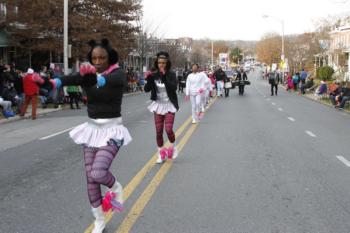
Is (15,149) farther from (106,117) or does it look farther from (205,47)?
(205,47)

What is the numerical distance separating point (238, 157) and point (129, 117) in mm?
9987

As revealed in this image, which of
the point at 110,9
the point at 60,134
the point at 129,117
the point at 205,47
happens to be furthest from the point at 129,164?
the point at 205,47

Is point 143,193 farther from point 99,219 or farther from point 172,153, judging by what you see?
point 172,153

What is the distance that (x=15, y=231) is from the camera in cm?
546

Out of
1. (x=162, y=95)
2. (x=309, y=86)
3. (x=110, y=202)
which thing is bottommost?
(x=110, y=202)

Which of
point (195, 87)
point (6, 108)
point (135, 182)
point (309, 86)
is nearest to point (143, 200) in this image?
point (135, 182)

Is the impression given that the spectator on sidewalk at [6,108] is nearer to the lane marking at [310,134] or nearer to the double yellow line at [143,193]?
the double yellow line at [143,193]

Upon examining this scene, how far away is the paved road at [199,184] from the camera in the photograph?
18.9 feet

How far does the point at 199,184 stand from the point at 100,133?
106 inches

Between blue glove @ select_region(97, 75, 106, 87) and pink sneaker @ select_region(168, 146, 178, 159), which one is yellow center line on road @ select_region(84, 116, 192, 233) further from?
blue glove @ select_region(97, 75, 106, 87)

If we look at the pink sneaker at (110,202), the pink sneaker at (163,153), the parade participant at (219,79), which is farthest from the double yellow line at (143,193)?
the parade participant at (219,79)

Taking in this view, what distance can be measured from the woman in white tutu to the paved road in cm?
44

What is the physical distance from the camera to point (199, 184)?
766 cm

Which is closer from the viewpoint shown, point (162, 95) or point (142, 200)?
point (142, 200)
